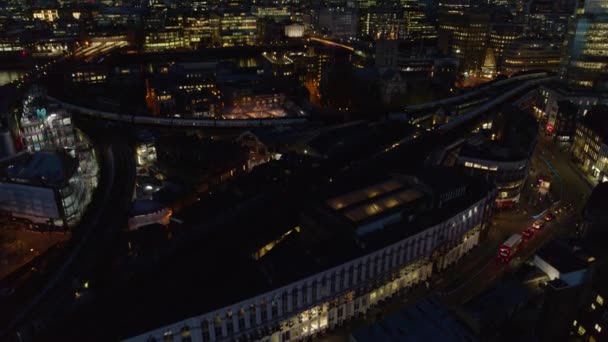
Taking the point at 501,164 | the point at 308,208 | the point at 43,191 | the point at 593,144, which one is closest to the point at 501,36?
the point at 593,144

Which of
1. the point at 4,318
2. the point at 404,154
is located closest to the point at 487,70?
the point at 404,154

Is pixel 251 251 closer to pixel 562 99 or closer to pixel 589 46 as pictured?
pixel 562 99

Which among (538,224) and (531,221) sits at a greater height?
(538,224)

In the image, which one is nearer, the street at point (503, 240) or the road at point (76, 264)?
the road at point (76, 264)

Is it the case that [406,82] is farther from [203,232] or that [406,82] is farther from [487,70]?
[203,232]

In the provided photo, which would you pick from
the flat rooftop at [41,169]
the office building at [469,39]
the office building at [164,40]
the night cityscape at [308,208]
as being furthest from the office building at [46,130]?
the office building at [469,39]

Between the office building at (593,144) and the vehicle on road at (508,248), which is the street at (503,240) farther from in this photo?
the office building at (593,144)
